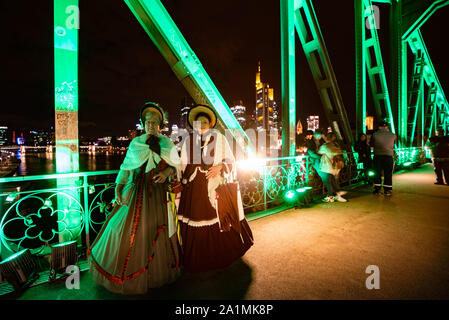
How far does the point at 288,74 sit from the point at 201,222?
14.4 feet

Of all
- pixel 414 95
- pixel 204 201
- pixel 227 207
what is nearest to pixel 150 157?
pixel 204 201

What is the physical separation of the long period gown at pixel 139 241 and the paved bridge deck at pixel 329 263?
15 cm

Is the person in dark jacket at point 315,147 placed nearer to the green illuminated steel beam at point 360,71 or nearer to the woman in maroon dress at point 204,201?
the woman in maroon dress at point 204,201

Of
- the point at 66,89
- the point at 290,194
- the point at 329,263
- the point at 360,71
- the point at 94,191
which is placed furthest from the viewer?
the point at 360,71

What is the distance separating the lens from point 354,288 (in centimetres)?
189

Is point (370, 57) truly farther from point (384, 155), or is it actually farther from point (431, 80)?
point (431, 80)

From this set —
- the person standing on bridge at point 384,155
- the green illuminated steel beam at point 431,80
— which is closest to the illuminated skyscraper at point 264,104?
the green illuminated steel beam at point 431,80

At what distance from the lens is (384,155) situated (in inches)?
207

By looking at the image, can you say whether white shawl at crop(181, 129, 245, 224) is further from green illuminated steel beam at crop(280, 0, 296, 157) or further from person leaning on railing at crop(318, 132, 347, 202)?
green illuminated steel beam at crop(280, 0, 296, 157)

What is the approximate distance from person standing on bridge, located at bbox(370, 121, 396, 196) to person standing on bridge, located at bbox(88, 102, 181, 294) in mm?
5543

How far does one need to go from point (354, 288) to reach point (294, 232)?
127 centimetres

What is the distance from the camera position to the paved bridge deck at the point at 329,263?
1855mm
